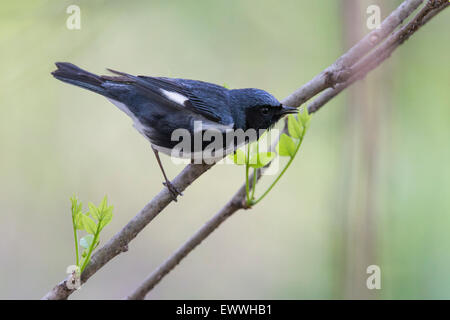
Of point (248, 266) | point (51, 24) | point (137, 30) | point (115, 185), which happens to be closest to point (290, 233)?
point (248, 266)

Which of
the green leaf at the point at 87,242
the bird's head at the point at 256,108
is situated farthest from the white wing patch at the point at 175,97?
the green leaf at the point at 87,242

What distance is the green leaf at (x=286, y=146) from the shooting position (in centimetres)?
127

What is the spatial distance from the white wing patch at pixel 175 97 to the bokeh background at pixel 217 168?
0.88 metres

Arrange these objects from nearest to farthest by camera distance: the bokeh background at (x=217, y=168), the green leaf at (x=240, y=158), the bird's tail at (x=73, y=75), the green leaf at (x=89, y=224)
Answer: the green leaf at (x=89, y=224) → the green leaf at (x=240, y=158) → the bird's tail at (x=73, y=75) → the bokeh background at (x=217, y=168)

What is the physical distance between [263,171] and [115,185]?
2.26 m

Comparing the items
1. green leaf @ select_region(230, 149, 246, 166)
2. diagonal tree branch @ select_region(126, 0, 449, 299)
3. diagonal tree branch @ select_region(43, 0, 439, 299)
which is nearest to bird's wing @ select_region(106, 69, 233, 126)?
diagonal tree branch @ select_region(126, 0, 449, 299)

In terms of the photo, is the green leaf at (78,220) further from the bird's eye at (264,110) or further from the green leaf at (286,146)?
the bird's eye at (264,110)

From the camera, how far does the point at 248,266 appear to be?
384cm

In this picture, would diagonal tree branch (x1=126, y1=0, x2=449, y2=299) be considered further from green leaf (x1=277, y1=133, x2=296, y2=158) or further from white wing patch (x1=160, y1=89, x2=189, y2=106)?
white wing patch (x1=160, y1=89, x2=189, y2=106)

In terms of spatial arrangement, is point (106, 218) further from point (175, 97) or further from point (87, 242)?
point (175, 97)

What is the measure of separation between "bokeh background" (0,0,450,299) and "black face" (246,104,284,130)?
471 millimetres

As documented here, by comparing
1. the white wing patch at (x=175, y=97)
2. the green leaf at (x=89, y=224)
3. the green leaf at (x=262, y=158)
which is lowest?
the green leaf at (x=89, y=224)

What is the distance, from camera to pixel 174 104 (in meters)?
2.07

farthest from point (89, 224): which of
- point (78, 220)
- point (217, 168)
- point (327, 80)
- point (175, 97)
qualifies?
point (217, 168)
